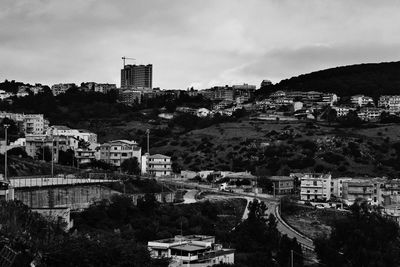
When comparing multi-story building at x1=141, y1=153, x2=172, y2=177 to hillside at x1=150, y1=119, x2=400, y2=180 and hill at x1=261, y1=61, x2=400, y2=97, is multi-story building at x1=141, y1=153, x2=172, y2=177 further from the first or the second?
hill at x1=261, y1=61, x2=400, y2=97

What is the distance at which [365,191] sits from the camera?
1978 inches

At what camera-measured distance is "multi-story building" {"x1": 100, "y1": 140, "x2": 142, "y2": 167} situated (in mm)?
62344

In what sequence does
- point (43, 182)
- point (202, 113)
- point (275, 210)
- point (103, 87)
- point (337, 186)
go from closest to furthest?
point (43, 182) < point (275, 210) < point (337, 186) < point (202, 113) < point (103, 87)

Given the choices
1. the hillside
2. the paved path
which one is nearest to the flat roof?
the paved path

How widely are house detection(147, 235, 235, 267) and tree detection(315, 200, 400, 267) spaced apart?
13.7ft

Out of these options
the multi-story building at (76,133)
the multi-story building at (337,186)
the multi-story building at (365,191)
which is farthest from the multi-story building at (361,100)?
the multi-story building at (365,191)

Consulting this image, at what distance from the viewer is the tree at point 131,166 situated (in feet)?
188

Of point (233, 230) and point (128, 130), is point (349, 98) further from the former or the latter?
point (233, 230)

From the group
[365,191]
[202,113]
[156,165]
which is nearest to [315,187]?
[365,191]

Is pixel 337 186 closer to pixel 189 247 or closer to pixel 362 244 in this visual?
pixel 362 244

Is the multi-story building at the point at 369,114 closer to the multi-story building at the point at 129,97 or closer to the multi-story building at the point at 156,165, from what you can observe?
the multi-story building at the point at 156,165

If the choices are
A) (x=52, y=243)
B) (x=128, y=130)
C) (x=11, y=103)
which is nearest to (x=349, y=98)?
(x=128, y=130)

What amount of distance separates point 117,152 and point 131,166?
185 inches

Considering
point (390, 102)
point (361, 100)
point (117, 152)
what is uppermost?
point (361, 100)
